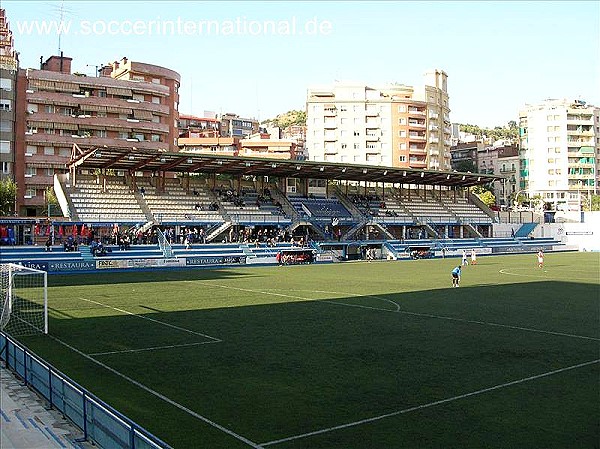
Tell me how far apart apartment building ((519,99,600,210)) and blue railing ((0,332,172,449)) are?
121 m

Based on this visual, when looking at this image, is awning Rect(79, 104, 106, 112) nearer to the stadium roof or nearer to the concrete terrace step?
the stadium roof

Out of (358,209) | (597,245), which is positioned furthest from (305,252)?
(597,245)

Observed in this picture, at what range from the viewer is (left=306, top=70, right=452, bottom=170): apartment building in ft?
386

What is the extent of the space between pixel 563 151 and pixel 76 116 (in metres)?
92.8

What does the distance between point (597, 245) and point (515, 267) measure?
1428 inches

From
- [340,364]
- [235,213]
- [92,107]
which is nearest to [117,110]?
[92,107]

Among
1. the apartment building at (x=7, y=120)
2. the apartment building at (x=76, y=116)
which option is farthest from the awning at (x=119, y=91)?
the apartment building at (x=7, y=120)

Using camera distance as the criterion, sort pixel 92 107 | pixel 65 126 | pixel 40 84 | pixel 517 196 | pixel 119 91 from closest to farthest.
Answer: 1. pixel 40 84
2. pixel 65 126
3. pixel 92 107
4. pixel 119 91
5. pixel 517 196

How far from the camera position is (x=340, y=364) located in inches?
622

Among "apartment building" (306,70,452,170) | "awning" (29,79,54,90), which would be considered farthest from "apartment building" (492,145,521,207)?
"awning" (29,79,54,90)

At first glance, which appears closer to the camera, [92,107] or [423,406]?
[423,406]

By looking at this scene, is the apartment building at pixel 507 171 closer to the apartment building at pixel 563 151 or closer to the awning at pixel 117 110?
the apartment building at pixel 563 151

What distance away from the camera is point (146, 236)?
55938mm

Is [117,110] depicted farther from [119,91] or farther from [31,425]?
[31,425]
